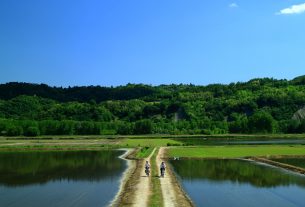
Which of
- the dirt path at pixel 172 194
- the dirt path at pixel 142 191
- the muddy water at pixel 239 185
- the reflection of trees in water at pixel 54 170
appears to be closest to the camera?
the dirt path at pixel 142 191

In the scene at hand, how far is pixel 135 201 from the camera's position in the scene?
2750 centimetres

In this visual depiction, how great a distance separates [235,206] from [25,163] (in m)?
34.7

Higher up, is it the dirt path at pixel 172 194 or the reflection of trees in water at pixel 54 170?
the reflection of trees in water at pixel 54 170

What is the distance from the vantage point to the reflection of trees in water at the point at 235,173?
38.0 meters

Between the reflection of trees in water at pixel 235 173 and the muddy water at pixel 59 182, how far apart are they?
290 inches

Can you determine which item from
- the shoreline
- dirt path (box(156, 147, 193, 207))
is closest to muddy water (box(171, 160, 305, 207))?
dirt path (box(156, 147, 193, 207))

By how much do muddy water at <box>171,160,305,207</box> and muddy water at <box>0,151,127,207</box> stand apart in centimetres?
664

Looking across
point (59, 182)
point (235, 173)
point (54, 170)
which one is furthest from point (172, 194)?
point (54, 170)

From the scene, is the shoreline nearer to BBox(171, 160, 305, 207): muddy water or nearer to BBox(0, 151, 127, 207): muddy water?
BBox(0, 151, 127, 207): muddy water

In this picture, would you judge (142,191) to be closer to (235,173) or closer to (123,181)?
(123,181)

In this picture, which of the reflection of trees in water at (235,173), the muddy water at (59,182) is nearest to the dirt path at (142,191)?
the muddy water at (59,182)

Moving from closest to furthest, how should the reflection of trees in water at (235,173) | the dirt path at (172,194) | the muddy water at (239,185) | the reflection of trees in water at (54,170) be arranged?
the dirt path at (172,194)
the muddy water at (239,185)
the reflection of trees in water at (235,173)
the reflection of trees in water at (54,170)

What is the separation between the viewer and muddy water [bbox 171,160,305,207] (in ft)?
93.4

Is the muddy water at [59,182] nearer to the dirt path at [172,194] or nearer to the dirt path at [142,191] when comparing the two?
the dirt path at [142,191]
